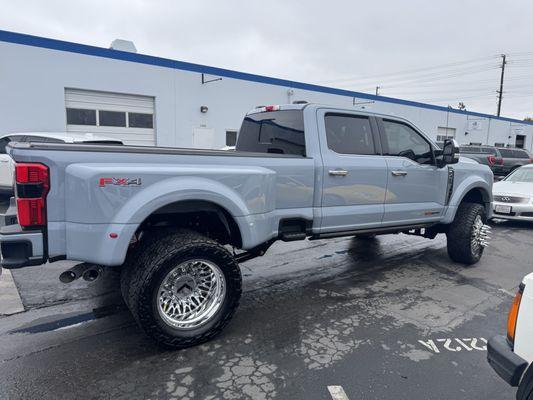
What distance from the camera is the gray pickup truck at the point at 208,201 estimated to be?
271cm

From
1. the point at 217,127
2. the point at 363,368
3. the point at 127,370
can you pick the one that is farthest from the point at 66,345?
the point at 217,127

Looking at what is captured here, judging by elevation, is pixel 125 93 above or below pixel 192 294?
above

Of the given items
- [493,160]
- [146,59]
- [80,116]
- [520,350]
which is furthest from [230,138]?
[520,350]

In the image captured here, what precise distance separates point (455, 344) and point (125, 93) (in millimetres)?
13768

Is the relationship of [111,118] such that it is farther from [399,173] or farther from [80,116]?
[399,173]

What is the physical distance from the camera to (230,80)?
17047 mm

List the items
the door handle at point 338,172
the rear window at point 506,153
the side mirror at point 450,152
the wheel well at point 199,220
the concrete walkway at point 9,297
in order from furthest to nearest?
the rear window at point 506,153
the side mirror at point 450,152
the door handle at point 338,172
the concrete walkway at point 9,297
the wheel well at point 199,220

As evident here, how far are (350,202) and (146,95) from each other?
12.4 m

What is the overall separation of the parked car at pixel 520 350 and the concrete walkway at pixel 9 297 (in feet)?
13.9

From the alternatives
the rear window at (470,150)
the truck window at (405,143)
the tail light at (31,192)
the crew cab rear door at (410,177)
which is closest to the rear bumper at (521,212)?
the crew cab rear door at (410,177)

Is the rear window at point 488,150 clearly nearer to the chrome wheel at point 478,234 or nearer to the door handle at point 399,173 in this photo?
the chrome wheel at point 478,234

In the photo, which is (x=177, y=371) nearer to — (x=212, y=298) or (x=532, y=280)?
(x=212, y=298)

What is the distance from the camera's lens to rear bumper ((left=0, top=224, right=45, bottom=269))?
2.63 metres

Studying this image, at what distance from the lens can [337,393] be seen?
2.67m
